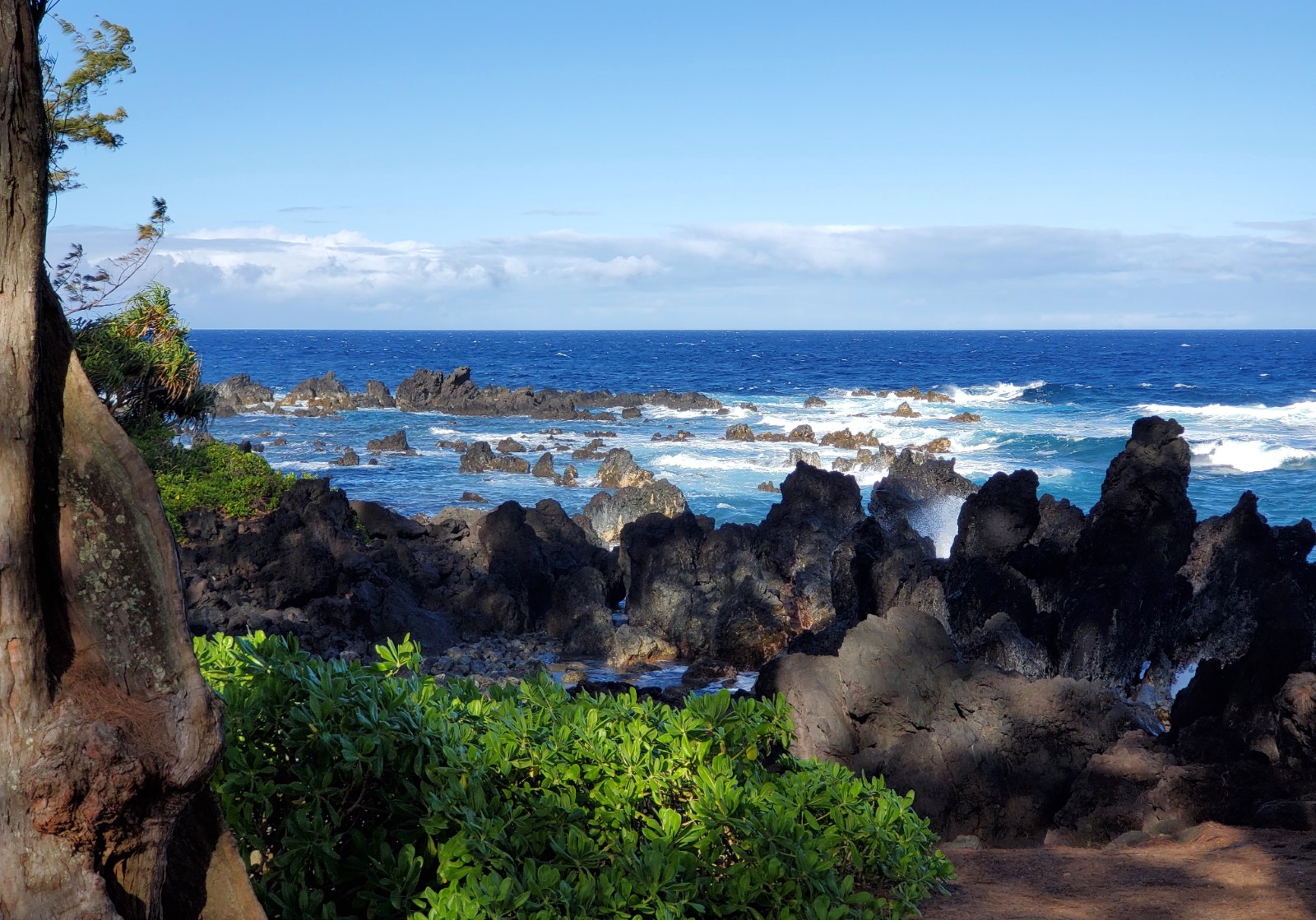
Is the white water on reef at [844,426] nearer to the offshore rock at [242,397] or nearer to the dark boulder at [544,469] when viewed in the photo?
the dark boulder at [544,469]

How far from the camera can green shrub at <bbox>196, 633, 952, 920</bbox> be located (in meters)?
3.64

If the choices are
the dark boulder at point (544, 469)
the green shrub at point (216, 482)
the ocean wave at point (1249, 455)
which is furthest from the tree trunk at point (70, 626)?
the ocean wave at point (1249, 455)

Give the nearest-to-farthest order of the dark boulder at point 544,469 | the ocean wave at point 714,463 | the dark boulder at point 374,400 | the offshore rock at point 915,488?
1. the offshore rock at point 915,488
2. the dark boulder at point 544,469
3. the ocean wave at point 714,463
4. the dark boulder at point 374,400

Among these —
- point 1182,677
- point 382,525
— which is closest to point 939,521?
point 1182,677

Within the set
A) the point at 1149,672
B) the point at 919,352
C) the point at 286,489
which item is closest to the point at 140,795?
the point at 1149,672

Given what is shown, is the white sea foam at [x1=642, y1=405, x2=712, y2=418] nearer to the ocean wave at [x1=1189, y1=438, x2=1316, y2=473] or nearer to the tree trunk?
the ocean wave at [x1=1189, y1=438, x2=1316, y2=473]

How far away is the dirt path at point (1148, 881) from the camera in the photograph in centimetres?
528

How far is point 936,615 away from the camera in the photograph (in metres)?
14.5

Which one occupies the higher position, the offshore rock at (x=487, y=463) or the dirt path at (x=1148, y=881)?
the dirt path at (x=1148, y=881)

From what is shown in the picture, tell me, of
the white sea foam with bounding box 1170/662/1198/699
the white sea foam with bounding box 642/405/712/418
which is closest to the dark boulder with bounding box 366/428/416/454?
the white sea foam with bounding box 642/405/712/418

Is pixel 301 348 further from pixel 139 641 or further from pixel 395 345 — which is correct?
pixel 139 641

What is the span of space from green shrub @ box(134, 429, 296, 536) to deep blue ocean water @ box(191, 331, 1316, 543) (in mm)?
9336

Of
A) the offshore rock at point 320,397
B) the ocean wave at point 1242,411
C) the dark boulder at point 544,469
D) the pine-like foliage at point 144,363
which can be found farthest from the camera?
the offshore rock at point 320,397

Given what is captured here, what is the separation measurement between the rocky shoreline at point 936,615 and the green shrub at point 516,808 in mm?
4622
